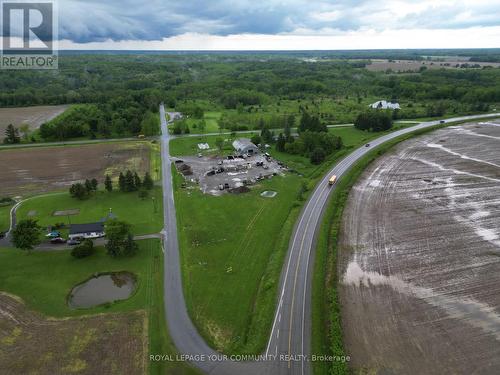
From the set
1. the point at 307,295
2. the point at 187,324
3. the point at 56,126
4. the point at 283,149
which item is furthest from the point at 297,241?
the point at 56,126

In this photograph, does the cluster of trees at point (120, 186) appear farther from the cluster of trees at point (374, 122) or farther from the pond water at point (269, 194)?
the cluster of trees at point (374, 122)

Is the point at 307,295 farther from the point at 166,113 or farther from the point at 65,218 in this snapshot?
the point at 166,113

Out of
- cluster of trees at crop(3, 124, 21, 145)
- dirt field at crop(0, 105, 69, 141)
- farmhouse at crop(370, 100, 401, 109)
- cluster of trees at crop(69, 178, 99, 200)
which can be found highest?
Result: farmhouse at crop(370, 100, 401, 109)

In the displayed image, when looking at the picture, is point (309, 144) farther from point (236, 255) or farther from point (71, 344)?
point (71, 344)

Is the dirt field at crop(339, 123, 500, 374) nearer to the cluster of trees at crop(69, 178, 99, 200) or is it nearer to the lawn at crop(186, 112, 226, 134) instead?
the cluster of trees at crop(69, 178, 99, 200)

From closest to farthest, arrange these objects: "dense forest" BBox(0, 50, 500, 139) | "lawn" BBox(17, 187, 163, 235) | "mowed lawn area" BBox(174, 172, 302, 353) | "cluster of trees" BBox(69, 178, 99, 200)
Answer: "mowed lawn area" BBox(174, 172, 302, 353), "lawn" BBox(17, 187, 163, 235), "cluster of trees" BBox(69, 178, 99, 200), "dense forest" BBox(0, 50, 500, 139)

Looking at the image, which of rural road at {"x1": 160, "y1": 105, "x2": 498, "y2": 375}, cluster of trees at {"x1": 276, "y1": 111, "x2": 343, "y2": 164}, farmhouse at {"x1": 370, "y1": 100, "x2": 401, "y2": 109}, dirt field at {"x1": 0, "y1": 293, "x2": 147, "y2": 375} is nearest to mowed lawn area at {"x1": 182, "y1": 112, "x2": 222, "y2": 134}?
cluster of trees at {"x1": 276, "y1": 111, "x2": 343, "y2": 164}

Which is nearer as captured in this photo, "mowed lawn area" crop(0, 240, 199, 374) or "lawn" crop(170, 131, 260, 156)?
"mowed lawn area" crop(0, 240, 199, 374)
